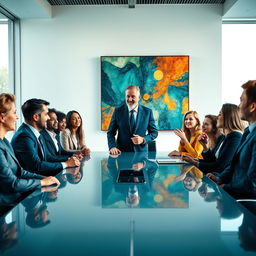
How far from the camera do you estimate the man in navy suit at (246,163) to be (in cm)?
224

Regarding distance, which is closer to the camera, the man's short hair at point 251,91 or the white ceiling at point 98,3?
the man's short hair at point 251,91

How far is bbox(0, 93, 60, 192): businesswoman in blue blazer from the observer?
1.96 meters

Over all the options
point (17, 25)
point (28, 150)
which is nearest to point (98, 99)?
point (17, 25)

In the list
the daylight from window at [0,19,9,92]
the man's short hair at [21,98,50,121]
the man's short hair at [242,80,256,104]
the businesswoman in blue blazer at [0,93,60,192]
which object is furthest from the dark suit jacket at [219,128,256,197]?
the daylight from window at [0,19,9,92]

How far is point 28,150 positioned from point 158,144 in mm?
4372

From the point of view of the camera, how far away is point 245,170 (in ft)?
7.65

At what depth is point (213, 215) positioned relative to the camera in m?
1.40

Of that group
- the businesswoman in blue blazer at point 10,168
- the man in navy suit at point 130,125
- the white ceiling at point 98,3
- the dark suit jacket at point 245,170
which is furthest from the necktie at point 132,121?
the white ceiling at point 98,3

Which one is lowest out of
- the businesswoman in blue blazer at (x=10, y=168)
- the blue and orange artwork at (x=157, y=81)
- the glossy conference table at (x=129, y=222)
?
the glossy conference table at (x=129, y=222)

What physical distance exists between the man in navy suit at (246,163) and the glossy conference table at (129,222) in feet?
1.09

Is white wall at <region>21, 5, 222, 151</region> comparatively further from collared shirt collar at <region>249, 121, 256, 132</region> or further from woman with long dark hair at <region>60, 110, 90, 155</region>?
collared shirt collar at <region>249, 121, 256, 132</region>

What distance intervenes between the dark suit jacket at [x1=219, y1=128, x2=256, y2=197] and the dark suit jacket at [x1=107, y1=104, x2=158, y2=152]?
6.02 ft

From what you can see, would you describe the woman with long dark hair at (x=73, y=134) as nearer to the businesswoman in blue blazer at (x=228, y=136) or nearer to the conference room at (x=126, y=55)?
the conference room at (x=126, y=55)

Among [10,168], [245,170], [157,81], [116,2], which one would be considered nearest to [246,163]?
[245,170]
